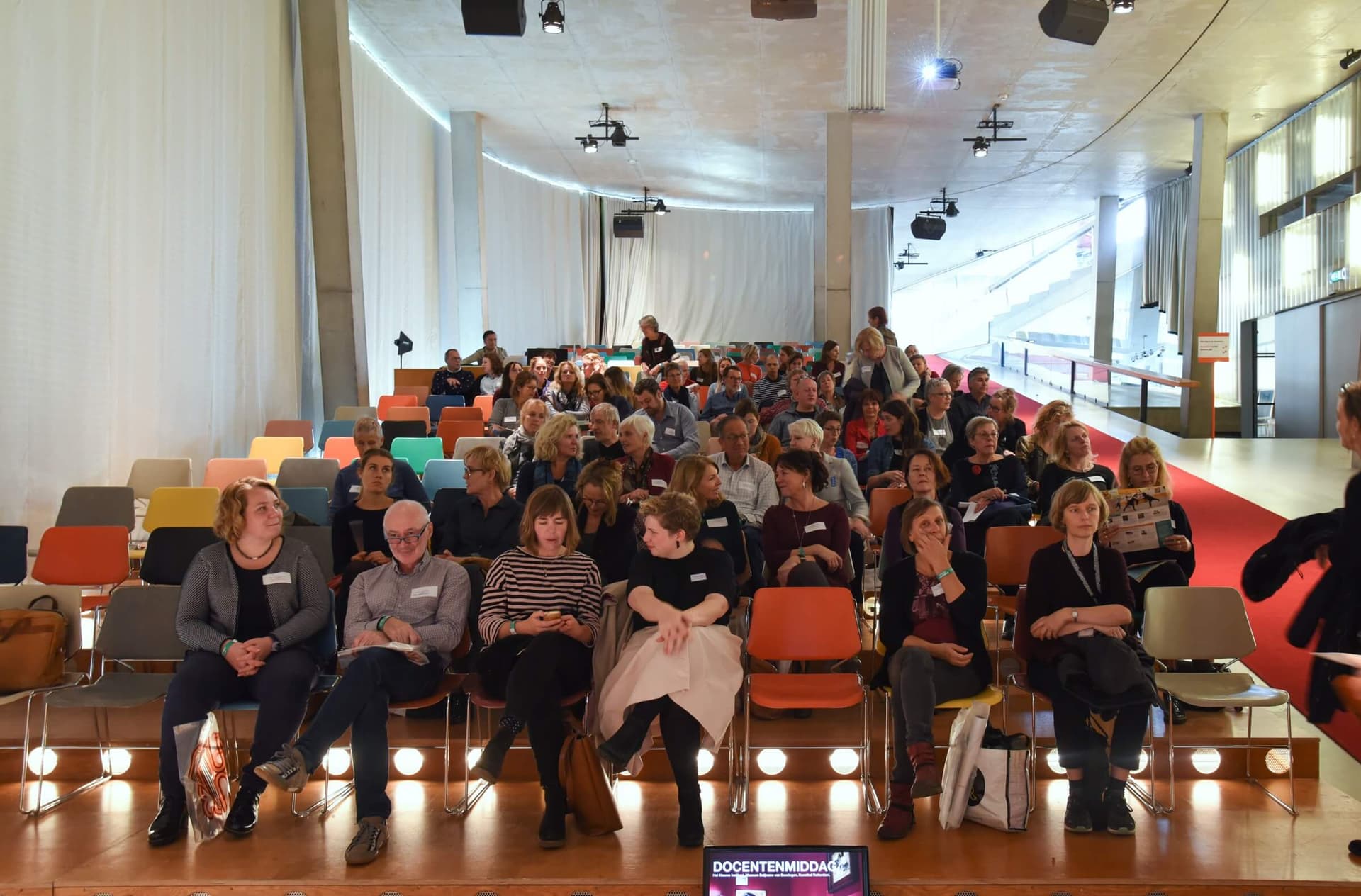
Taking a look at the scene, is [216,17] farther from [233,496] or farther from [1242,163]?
[1242,163]

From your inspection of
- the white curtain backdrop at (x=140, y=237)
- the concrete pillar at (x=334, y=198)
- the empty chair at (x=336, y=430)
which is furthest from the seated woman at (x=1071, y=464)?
the concrete pillar at (x=334, y=198)

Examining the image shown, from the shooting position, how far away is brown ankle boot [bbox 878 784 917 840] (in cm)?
358

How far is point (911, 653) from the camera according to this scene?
382 centimetres

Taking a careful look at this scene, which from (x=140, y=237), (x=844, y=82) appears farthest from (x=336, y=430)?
(x=844, y=82)

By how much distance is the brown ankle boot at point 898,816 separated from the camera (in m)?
3.58

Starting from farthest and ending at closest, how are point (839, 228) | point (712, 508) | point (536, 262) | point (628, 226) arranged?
point (628, 226), point (536, 262), point (839, 228), point (712, 508)

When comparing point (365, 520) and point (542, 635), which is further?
point (365, 520)

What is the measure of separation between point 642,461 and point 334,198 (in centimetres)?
536

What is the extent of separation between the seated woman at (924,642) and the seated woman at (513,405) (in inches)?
167

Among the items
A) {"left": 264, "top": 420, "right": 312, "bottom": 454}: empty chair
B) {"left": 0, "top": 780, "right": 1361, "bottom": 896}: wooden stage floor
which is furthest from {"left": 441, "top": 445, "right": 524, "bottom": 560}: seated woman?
{"left": 264, "top": 420, "right": 312, "bottom": 454}: empty chair

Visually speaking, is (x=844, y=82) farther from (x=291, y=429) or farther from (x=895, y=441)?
(x=291, y=429)

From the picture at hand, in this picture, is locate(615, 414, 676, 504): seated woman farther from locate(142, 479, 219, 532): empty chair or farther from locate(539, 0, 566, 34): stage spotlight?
locate(539, 0, 566, 34): stage spotlight

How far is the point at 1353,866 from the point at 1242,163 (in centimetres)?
1459

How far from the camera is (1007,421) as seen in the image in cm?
718
